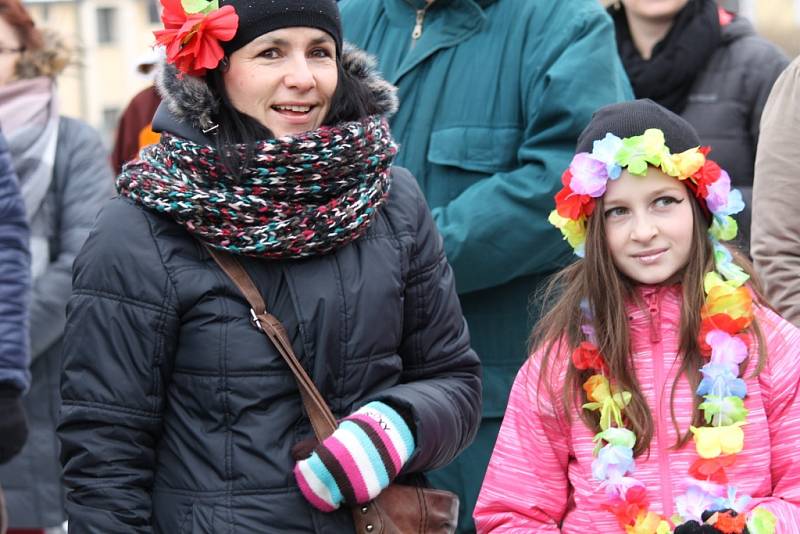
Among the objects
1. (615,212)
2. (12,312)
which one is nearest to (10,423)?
(12,312)

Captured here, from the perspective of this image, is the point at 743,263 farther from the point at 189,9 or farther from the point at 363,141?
the point at 189,9

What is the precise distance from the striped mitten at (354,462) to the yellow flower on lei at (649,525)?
55 cm

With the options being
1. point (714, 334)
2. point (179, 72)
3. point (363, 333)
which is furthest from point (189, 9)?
point (714, 334)

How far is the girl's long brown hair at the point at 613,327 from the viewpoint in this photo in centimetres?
358

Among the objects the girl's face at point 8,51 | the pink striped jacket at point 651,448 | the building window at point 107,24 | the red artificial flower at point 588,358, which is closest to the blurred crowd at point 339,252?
the pink striped jacket at point 651,448

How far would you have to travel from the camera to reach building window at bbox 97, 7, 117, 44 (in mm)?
41562

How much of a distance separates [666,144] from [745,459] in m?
Result: 0.77

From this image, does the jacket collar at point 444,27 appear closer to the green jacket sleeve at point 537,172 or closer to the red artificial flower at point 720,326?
the green jacket sleeve at point 537,172

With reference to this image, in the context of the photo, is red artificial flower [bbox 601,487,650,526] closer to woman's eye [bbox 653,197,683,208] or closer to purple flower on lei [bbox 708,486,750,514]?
purple flower on lei [bbox 708,486,750,514]

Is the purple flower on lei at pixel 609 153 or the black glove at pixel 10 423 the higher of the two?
the purple flower on lei at pixel 609 153

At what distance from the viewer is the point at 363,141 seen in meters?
3.55

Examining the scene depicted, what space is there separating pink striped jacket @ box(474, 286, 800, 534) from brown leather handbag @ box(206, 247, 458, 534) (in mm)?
202

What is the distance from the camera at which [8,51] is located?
20.6ft

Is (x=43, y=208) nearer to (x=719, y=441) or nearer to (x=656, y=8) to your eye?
(x=656, y=8)
